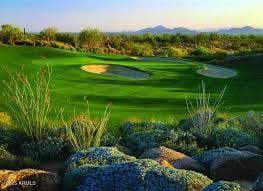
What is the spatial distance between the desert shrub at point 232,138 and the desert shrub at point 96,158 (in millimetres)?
3302

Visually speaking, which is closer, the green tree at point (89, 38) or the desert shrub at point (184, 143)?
→ the desert shrub at point (184, 143)

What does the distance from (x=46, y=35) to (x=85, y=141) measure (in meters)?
52.9

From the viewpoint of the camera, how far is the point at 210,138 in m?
11.9

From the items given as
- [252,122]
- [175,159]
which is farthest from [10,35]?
[175,159]

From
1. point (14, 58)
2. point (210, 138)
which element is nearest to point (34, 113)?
point (210, 138)

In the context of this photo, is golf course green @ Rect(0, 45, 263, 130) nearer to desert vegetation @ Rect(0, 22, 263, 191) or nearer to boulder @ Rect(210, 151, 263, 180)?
desert vegetation @ Rect(0, 22, 263, 191)

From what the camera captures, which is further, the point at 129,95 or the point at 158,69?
the point at 158,69

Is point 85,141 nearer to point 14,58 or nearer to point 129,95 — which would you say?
point 129,95

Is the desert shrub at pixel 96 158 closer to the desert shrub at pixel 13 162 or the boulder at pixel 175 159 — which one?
the boulder at pixel 175 159

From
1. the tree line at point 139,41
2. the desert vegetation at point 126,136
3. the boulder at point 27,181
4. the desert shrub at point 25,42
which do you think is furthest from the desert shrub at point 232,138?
the desert shrub at point 25,42

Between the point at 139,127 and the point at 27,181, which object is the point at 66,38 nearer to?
the point at 139,127

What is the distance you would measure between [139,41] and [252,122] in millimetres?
61935

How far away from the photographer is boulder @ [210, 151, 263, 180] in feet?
29.3

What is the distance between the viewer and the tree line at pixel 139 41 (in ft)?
173
